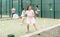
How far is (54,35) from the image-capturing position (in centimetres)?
1302

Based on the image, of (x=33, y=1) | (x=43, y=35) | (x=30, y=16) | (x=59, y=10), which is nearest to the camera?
(x=43, y=35)

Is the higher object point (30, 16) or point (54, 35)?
point (30, 16)

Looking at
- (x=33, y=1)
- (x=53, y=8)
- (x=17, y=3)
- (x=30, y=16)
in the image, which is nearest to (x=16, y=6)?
(x=17, y=3)

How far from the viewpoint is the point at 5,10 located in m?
40.6

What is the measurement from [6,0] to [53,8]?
33.8 feet

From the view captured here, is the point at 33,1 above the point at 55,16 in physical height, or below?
above

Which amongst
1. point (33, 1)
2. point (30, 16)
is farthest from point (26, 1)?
point (30, 16)

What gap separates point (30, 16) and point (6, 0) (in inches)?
1017

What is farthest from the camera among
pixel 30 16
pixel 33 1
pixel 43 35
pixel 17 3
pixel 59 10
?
pixel 17 3

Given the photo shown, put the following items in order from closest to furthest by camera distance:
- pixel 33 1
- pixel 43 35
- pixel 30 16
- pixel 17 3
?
pixel 43 35, pixel 30 16, pixel 33 1, pixel 17 3

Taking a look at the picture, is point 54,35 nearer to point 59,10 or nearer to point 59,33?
point 59,33

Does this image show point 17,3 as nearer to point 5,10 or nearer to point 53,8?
point 5,10

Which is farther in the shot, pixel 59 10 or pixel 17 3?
pixel 17 3

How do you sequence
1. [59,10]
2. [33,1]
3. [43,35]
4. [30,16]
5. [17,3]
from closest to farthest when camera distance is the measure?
[43,35] → [30,16] → [59,10] → [33,1] → [17,3]
